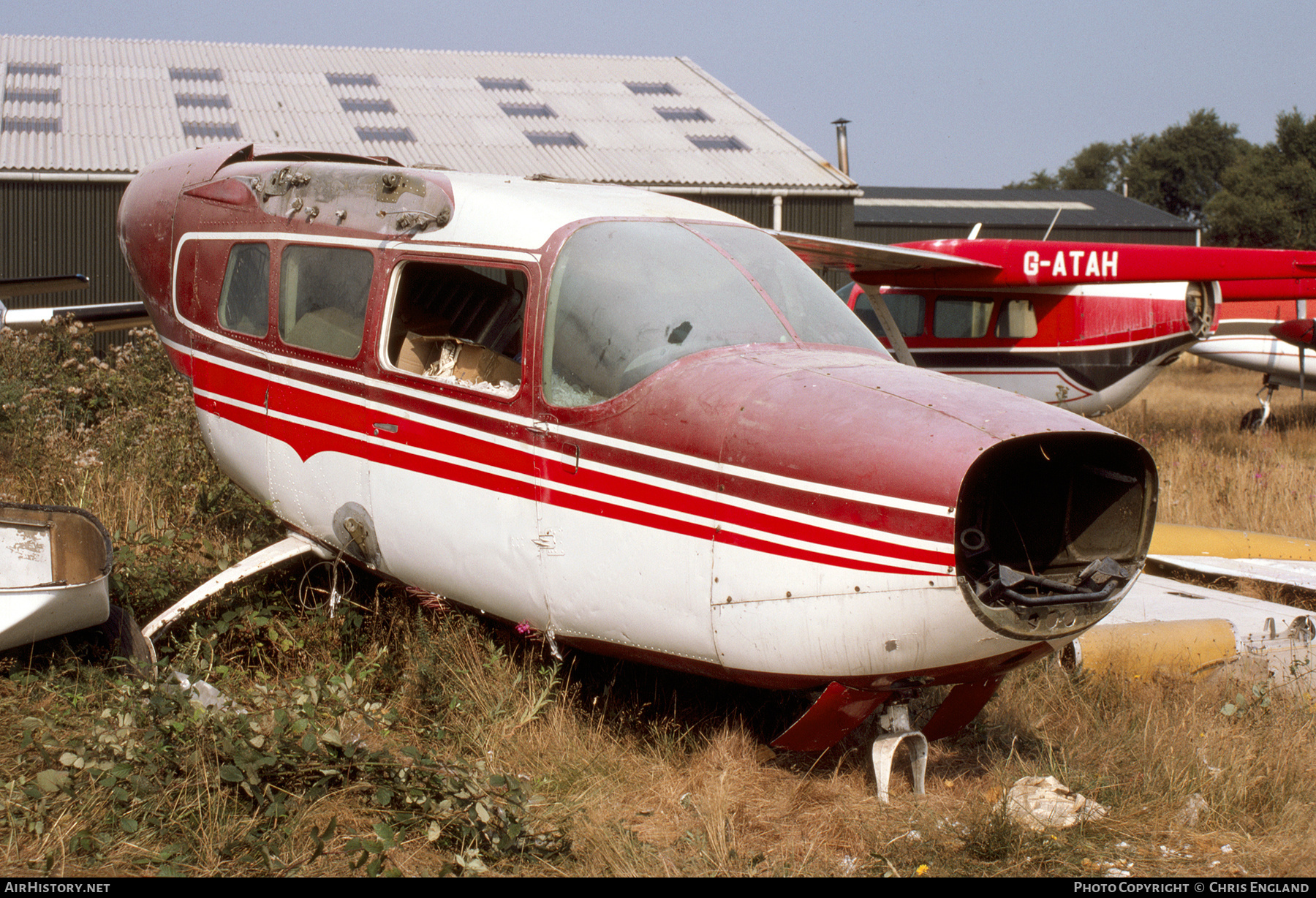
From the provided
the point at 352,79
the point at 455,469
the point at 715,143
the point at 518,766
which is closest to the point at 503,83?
the point at 352,79

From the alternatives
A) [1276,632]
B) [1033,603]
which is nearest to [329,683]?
[1033,603]

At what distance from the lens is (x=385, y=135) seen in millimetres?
17844

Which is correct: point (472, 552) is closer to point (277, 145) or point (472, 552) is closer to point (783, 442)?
point (783, 442)

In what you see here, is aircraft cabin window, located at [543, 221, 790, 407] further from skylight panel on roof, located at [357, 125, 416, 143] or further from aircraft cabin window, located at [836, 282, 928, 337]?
skylight panel on roof, located at [357, 125, 416, 143]

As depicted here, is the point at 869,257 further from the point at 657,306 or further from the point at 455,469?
the point at 455,469

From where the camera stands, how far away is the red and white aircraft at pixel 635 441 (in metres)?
3.27

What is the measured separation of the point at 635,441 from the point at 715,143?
53.2ft

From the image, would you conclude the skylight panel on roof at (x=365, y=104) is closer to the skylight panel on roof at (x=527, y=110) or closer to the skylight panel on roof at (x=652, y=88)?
the skylight panel on roof at (x=527, y=110)

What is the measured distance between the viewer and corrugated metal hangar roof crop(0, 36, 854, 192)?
17.0 meters

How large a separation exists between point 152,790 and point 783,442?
2519 mm

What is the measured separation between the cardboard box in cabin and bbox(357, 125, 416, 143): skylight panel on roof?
13713mm

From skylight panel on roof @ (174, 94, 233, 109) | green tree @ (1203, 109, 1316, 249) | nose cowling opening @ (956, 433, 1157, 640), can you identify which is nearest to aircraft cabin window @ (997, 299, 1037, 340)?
nose cowling opening @ (956, 433, 1157, 640)

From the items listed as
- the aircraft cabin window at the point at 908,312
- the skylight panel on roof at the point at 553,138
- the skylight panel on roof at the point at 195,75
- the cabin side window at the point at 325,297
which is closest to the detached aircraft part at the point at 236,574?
the cabin side window at the point at 325,297

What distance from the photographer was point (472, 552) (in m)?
4.32
